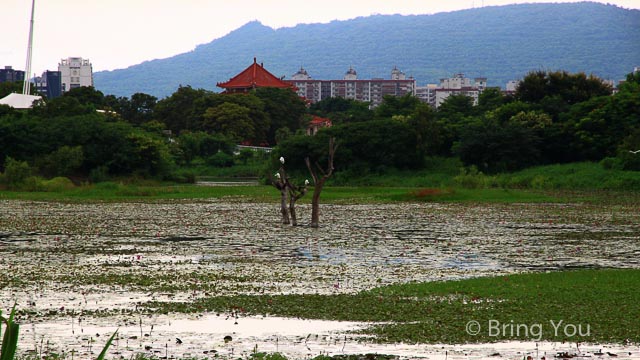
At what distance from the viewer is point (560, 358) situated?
36.6ft

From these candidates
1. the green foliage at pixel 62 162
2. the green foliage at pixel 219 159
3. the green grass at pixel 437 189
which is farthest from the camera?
the green foliage at pixel 219 159

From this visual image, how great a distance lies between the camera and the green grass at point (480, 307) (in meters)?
12.6

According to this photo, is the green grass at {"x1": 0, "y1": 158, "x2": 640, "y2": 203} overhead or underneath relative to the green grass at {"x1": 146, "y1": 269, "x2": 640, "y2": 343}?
underneath

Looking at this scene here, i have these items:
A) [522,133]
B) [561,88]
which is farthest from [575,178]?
[561,88]

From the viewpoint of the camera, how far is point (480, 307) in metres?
14.7

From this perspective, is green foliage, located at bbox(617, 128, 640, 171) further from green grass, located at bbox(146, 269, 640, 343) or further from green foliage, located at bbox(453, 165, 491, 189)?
green grass, located at bbox(146, 269, 640, 343)

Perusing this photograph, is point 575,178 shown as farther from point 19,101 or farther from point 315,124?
point 19,101

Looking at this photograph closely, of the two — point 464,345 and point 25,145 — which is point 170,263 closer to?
point 464,345

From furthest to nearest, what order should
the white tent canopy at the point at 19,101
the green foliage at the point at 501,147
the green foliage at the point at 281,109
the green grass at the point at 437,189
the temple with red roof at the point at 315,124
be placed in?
1. the temple with red roof at the point at 315,124
2. the green foliage at the point at 281,109
3. the white tent canopy at the point at 19,101
4. the green foliage at the point at 501,147
5. the green grass at the point at 437,189

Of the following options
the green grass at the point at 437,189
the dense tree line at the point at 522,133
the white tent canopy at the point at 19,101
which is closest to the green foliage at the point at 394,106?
the dense tree line at the point at 522,133

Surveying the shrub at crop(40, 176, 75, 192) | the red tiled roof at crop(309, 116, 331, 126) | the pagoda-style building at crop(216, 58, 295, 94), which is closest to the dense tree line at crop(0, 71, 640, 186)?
the shrub at crop(40, 176, 75, 192)

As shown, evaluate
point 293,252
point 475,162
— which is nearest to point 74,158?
point 475,162

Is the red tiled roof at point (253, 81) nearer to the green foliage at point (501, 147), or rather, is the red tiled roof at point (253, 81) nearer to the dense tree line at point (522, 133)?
→ the dense tree line at point (522, 133)

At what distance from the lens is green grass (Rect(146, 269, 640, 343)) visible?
12.6 metres
